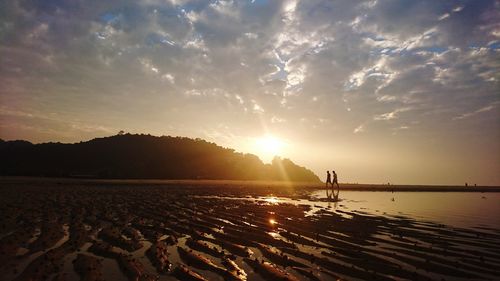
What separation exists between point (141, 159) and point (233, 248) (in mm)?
100766

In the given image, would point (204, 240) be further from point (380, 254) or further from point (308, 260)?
point (380, 254)

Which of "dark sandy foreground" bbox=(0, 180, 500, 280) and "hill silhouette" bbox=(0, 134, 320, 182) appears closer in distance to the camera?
"dark sandy foreground" bbox=(0, 180, 500, 280)

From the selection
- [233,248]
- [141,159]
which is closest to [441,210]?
[233,248]

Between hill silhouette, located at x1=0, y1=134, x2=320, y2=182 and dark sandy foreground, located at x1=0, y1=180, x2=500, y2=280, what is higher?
hill silhouette, located at x1=0, y1=134, x2=320, y2=182

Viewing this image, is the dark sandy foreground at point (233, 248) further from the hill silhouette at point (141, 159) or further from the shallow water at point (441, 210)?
the hill silhouette at point (141, 159)

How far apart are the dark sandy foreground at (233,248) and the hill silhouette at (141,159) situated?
70.8 m

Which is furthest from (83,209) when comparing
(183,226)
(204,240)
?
(204,240)

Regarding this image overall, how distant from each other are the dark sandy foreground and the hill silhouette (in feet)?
232

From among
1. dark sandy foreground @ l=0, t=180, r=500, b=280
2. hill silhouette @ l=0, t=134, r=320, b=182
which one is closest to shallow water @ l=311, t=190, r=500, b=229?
dark sandy foreground @ l=0, t=180, r=500, b=280

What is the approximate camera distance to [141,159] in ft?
351

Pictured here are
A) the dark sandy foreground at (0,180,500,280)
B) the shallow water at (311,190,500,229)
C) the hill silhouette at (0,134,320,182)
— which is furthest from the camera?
the hill silhouette at (0,134,320,182)

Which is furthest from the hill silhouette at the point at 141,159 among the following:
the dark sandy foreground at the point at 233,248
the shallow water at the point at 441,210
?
the dark sandy foreground at the point at 233,248

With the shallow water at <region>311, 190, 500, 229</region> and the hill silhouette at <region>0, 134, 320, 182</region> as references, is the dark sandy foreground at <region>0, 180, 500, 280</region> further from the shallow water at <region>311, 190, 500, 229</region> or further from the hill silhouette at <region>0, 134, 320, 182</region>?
the hill silhouette at <region>0, 134, 320, 182</region>

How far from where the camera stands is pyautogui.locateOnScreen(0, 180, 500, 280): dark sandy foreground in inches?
349
